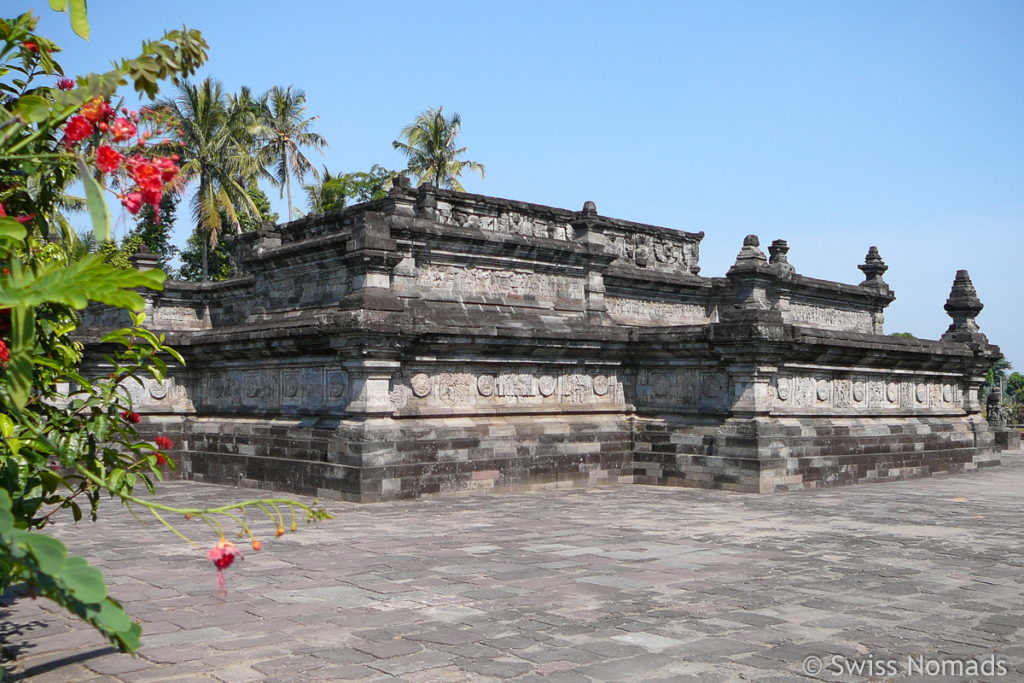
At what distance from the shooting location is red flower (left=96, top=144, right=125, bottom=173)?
3.15 meters

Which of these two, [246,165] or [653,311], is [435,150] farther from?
[653,311]

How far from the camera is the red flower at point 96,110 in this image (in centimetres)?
324

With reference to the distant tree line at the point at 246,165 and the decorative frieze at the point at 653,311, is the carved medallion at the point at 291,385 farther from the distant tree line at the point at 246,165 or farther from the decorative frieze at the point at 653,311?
the distant tree line at the point at 246,165

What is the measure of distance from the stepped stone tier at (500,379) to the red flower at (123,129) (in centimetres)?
925

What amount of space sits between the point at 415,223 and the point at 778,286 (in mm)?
10441

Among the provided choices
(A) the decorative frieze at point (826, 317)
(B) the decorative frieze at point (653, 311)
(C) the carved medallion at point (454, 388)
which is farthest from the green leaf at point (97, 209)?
(A) the decorative frieze at point (826, 317)

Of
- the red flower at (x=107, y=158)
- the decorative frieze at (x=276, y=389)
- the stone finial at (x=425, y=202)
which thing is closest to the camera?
the red flower at (x=107, y=158)

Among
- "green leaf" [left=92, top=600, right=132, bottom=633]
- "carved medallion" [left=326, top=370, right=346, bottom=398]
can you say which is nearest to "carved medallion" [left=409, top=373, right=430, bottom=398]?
"carved medallion" [left=326, top=370, right=346, bottom=398]

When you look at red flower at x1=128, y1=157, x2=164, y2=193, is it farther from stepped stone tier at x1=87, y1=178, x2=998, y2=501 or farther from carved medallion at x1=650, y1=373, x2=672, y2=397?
carved medallion at x1=650, y1=373, x2=672, y2=397

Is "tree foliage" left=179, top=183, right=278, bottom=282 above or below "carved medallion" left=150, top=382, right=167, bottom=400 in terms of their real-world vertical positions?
above

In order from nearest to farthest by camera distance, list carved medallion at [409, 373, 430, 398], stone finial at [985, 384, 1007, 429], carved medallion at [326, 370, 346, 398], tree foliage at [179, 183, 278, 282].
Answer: carved medallion at [326, 370, 346, 398], carved medallion at [409, 373, 430, 398], stone finial at [985, 384, 1007, 429], tree foliage at [179, 183, 278, 282]

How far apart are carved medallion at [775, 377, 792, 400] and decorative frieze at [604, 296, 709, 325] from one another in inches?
158

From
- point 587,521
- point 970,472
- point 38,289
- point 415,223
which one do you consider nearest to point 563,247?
point 415,223

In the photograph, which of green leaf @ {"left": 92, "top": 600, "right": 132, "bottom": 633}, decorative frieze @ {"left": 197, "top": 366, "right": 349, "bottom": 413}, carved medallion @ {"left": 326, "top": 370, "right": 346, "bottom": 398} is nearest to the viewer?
green leaf @ {"left": 92, "top": 600, "right": 132, "bottom": 633}
